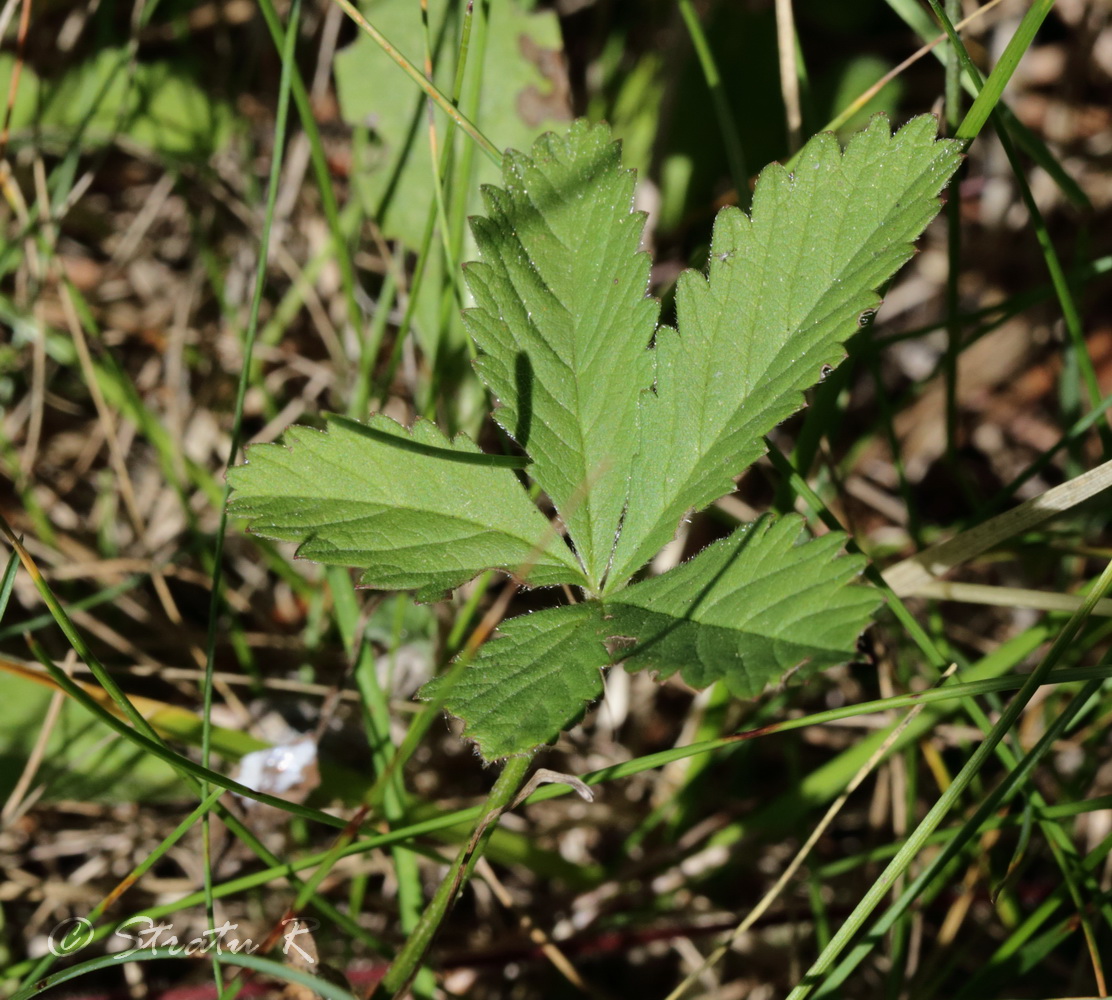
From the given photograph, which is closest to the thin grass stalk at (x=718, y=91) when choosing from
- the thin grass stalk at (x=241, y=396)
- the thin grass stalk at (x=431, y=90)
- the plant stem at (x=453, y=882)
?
the thin grass stalk at (x=431, y=90)

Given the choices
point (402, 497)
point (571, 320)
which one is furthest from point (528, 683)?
point (571, 320)

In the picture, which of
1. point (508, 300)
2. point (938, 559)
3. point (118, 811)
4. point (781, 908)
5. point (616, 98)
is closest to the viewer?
point (508, 300)

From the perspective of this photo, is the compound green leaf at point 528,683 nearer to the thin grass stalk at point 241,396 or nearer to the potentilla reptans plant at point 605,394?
the potentilla reptans plant at point 605,394

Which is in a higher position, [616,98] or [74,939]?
[616,98]

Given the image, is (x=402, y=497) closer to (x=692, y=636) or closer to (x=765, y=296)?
(x=692, y=636)

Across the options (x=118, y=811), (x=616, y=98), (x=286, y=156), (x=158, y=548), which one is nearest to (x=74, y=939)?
(x=118, y=811)

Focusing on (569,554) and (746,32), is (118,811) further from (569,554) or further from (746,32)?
(746,32)
